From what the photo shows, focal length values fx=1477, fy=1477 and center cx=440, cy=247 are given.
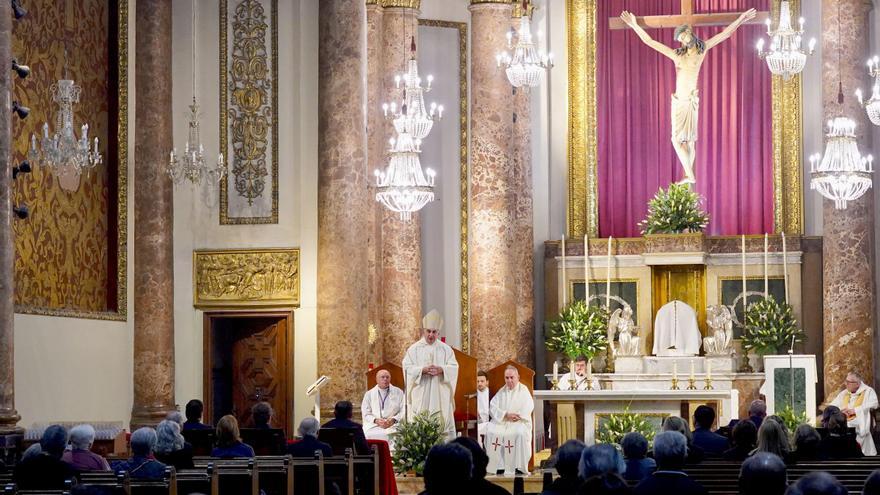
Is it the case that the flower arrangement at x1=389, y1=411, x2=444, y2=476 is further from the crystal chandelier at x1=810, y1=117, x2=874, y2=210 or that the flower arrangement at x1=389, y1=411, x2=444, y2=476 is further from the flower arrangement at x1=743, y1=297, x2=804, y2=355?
the flower arrangement at x1=743, y1=297, x2=804, y2=355

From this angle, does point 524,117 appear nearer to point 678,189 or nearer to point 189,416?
point 678,189

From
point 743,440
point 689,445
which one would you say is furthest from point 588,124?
point 743,440

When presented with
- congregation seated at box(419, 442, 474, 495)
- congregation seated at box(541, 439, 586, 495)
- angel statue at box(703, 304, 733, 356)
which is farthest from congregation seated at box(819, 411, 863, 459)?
angel statue at box(703, 304, 733, 356)

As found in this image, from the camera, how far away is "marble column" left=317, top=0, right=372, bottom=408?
58.1ft

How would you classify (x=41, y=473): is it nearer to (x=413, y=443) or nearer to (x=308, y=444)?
(x=308, y=444)

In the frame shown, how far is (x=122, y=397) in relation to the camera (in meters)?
17.6

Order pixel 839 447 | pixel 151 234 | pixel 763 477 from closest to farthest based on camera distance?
pixel 763 477, pixel 839 447, pixel 151 234

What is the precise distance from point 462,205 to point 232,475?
41.8 feet

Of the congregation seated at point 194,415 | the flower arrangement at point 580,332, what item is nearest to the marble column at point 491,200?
the flower arrangement at point 580,332

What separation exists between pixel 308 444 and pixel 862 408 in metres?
8.35

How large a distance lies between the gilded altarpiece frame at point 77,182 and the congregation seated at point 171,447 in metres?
5.85

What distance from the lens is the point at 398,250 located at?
20.2 meters

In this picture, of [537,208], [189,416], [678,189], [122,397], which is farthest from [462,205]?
[189,416]

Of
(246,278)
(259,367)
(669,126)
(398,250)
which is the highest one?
(669,126)
